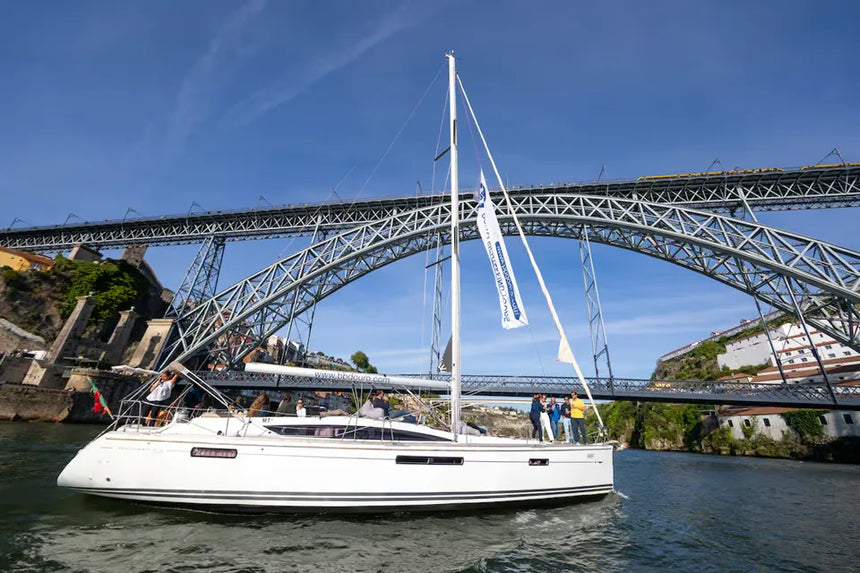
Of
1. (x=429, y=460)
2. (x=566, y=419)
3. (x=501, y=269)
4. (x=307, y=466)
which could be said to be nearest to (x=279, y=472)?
(x=307, y=466)

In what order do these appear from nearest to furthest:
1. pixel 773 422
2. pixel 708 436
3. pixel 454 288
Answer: pixel 454 288
pixel 773 422
pixel 708 436

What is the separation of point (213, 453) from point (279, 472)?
1179mm

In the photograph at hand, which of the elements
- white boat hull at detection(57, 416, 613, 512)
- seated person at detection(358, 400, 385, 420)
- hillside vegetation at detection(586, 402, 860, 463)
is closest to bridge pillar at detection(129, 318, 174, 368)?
white boat hull at detection(57, 416, 613, 512)

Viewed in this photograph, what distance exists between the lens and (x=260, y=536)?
18.0ft

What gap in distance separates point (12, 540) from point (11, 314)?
32807 millimetres

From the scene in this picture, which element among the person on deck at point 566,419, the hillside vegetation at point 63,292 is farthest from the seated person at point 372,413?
the hillside vegetation at point 63,292

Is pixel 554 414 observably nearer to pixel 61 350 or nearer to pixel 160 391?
pixel 160 391

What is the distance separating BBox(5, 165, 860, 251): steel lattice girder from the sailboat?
22.0 m

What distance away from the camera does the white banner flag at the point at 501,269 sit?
8.87 metres

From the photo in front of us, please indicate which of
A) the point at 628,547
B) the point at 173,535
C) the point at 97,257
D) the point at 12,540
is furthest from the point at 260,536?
the point at 97,257

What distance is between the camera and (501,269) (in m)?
9.43

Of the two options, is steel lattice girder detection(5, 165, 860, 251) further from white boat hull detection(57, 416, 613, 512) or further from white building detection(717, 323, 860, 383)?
white boat hull detection(57, 416, 613, 512)

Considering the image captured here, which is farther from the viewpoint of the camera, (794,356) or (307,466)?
(794,356)

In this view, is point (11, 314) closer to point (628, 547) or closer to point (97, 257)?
point (97, 257)
